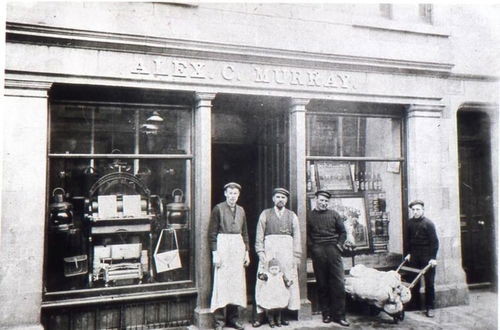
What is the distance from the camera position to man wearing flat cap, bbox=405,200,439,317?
707cm

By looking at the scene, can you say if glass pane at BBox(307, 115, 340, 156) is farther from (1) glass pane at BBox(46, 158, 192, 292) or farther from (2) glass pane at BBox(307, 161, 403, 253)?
(1) glass pane at BBox(46, 158, 192, 292)

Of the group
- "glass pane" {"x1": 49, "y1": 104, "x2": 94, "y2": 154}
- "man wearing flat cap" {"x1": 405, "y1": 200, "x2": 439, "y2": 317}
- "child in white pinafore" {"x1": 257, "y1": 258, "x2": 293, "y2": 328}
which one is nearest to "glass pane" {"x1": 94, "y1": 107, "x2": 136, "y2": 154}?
"glass pane" {"x1": 49, "y1": 104, "x2": 94, "y2": 154}

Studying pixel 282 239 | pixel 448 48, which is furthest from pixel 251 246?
pixel 448 48

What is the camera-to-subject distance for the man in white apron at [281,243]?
Answer: 6.51 m

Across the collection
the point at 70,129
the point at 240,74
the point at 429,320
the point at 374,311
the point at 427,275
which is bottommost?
the point at 429,320

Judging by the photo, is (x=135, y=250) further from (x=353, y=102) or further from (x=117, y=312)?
(x=353, y=102)

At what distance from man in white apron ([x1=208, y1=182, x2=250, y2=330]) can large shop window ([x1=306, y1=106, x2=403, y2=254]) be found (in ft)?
5.22

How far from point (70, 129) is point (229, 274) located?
10.1ft

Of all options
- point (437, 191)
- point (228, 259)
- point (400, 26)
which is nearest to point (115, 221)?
point (228, 259)

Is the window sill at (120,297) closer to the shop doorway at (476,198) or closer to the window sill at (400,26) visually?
the window sill at (400,26)

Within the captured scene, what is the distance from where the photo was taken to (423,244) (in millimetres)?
7137

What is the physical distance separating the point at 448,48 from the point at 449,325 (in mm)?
4891

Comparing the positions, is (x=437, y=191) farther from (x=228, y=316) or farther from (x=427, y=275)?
(x=228, y=316)

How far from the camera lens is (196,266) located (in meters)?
6.70
